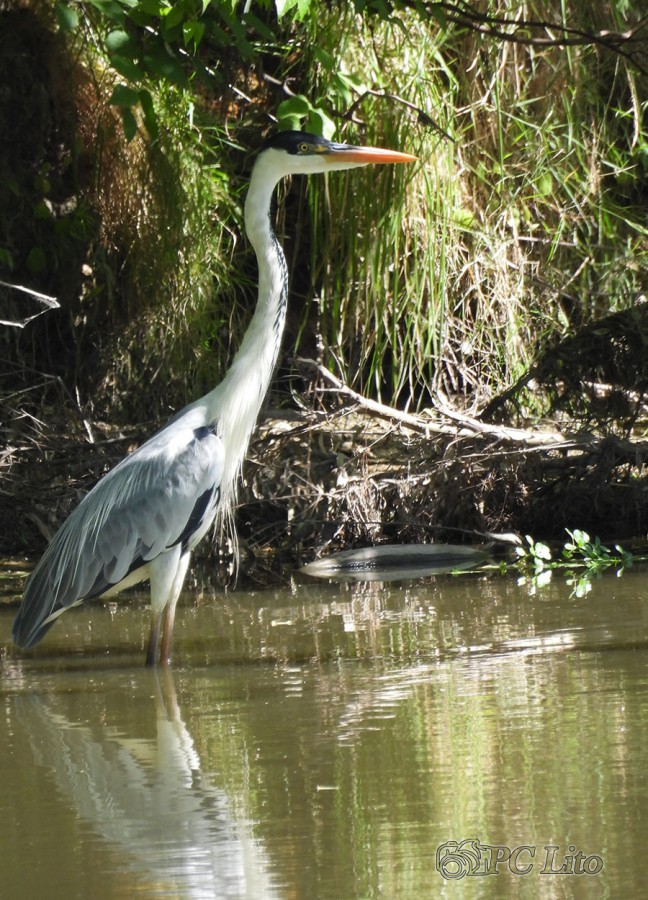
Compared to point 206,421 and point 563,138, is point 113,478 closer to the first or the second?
point 206,421

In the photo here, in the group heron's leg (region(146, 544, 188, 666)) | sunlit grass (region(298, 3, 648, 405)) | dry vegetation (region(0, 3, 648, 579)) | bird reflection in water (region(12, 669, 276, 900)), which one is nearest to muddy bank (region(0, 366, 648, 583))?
dry vegetation (region(0, 3, 648, 579))

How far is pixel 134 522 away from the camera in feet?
17.3

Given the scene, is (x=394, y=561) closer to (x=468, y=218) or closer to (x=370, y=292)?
(x=370, y=292)

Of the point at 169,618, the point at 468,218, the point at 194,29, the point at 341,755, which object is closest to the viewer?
the point at 341,755

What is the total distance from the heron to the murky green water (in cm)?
23

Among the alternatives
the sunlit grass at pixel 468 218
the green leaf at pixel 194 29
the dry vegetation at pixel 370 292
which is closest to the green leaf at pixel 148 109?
the green leaf at pixel 194 29

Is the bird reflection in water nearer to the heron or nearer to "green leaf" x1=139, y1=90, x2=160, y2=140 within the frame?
the heron

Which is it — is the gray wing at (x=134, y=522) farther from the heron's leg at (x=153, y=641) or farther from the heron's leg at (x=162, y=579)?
the heron's leg at (x=153, y=641)

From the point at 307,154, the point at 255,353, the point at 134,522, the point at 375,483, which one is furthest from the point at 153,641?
the point at 307,154

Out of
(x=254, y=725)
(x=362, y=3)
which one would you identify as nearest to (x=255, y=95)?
(x=362, y=3)

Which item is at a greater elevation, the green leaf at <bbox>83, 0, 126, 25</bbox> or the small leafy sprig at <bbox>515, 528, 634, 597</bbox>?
the green leaf at <bbox>83, 0, 126, 25</bbox>

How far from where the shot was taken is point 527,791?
9.77 feet

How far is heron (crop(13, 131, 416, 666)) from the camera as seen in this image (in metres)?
5.16

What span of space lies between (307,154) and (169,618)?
216 cm
